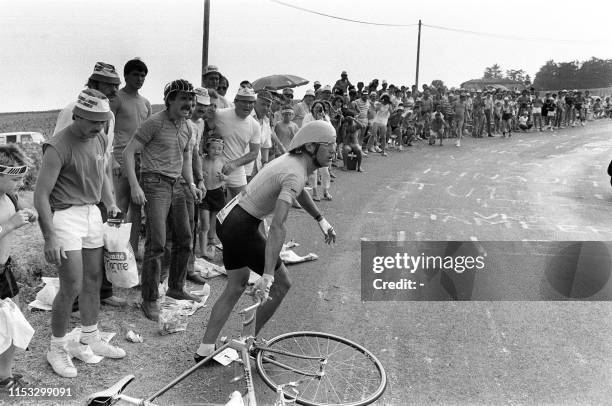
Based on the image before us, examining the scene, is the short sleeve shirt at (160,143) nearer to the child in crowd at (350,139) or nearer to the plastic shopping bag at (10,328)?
the plastic shopping bag at (10,328)

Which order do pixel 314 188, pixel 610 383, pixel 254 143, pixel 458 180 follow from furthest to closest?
pixel 458 180 < pixel 314 188 < pixel 254 143 < pixel 610 383

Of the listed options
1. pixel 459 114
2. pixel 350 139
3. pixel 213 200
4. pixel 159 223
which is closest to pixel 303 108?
pixel 350 139

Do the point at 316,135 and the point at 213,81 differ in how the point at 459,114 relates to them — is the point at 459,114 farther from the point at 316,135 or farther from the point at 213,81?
the point at 316,135

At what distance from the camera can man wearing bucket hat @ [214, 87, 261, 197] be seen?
6.96m

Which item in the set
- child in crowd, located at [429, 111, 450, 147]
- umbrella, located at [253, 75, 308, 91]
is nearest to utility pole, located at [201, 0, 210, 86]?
umbrella, located at [253, 75, 308, 91]

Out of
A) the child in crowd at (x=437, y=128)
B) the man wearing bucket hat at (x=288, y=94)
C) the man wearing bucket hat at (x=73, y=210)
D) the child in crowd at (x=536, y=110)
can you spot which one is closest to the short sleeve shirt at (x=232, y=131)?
the man wearing bucket hat at (x=73, y=210)

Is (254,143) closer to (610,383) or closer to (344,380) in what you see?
(344,380)

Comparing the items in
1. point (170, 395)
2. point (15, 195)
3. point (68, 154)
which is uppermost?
point (68, 154)

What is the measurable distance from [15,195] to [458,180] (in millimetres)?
11349

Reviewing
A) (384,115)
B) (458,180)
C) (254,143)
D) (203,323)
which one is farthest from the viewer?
(384,115)

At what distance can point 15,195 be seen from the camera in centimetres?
404

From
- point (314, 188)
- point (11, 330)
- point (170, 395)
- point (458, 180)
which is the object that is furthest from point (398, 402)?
point (458, 180)

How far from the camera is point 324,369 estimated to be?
425 centimetres

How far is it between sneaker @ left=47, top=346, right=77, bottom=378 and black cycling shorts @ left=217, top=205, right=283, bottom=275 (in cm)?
137
